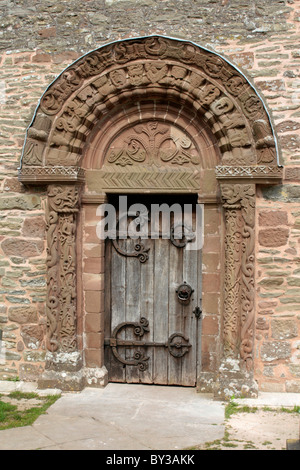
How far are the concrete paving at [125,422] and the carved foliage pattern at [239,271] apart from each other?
69cm

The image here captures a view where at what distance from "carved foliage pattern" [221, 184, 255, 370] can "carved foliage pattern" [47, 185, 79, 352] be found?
1704 mm

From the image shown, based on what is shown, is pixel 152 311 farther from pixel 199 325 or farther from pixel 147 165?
pixel 147 165

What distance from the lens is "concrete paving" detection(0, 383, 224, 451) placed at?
4.95 m

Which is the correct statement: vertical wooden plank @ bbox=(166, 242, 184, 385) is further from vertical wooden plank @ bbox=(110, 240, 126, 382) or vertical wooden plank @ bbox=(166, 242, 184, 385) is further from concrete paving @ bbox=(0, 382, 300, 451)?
vertical wooden plank @ bbox=(110, 240, 126, 382)

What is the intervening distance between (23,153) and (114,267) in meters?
1.67

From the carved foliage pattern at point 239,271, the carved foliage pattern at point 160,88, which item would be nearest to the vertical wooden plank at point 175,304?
the carved foliage pattern at point 239,271

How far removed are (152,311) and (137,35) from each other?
311 centimetres

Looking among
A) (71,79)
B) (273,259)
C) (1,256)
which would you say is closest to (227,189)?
(273,259)

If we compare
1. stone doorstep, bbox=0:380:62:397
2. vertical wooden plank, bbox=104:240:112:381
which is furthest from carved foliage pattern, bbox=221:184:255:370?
stone doorstep, bbox=0:380:62:397

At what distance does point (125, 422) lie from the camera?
5.51 m

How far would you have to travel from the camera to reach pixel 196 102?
20.7 ft

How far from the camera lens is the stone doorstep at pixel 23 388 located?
20.9 feet

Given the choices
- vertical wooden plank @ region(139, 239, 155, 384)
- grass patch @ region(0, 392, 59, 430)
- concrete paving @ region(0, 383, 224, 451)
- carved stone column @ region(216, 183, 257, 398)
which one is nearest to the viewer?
concrete paving @ region(0, 383, 224, 451)

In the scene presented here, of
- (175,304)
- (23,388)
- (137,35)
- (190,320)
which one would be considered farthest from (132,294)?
(137,35)
